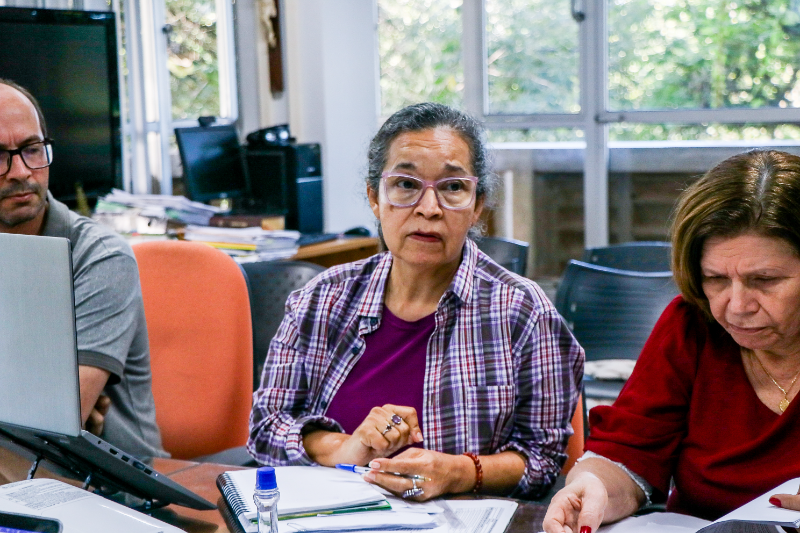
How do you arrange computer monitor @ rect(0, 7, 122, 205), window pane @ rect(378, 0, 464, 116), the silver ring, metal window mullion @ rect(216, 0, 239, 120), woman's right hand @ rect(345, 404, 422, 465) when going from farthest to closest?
window pane @ rect(378, 0, 464, 116) → metal window mullion @ rect(216, 0, 239, 120) → computer monitor @ rect(0, 7, 122, 205) → woman's right hand @ rect(345, 404, 422, 465) → the silver ring

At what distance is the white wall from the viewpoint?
418cm

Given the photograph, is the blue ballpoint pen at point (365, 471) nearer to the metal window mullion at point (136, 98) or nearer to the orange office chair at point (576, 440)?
the orange office chair at point (576, 440)

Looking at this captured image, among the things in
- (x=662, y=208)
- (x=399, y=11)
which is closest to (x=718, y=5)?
(x=662, y=208)

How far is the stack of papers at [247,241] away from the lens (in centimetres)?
317

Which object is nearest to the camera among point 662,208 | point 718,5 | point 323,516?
point 323,516

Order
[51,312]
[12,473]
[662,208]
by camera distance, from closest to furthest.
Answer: [51,312], [12,473], [662,208]

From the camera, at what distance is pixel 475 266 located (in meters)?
1.67

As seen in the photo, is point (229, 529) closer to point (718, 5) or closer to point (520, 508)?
point (520, 508)

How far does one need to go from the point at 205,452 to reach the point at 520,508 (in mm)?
977

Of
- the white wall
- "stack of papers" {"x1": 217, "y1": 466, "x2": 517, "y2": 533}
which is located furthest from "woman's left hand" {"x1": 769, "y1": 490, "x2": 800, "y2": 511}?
the white wall

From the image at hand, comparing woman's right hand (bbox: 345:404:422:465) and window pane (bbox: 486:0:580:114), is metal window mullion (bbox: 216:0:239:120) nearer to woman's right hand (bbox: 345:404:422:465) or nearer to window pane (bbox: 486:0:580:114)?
window pane (bbox: 486:0:580:114)

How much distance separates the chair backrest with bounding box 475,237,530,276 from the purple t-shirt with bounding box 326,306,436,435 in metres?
1.07

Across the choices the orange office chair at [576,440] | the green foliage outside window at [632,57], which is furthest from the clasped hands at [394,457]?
the green foliage outside window at [632,57]

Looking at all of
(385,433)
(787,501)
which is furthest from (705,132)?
(787,501)
